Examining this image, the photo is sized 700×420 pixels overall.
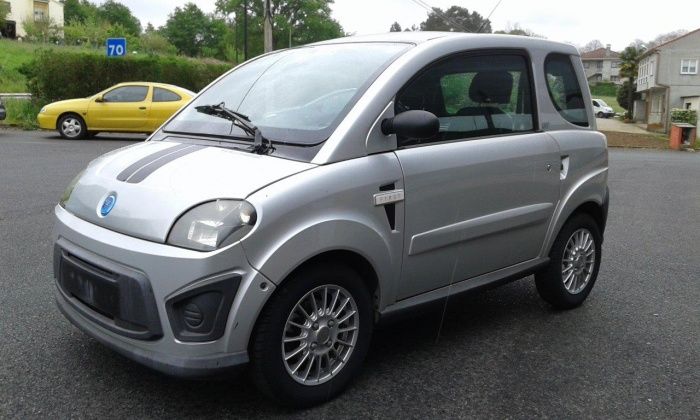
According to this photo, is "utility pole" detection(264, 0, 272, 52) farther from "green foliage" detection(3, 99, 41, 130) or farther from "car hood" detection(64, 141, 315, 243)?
"car hood" detection(64, 141, 315, 243)

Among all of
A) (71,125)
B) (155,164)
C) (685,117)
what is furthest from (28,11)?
(155,164)

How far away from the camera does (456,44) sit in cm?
379

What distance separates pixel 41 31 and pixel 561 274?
8136cm

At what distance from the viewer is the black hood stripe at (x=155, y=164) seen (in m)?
3.10

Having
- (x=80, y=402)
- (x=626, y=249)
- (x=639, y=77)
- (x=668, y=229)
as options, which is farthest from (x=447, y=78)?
(x=639, y=77)

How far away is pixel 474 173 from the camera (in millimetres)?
3707

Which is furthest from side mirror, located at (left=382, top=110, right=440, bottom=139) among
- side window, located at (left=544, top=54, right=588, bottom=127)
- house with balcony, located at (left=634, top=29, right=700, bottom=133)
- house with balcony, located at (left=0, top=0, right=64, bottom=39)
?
house with balcony, located at (left=0, top=0, right=64, bottom=39)

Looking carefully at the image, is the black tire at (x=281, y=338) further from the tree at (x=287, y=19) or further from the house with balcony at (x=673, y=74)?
the tree at (x=287, y=19)

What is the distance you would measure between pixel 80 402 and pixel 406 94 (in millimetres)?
2199

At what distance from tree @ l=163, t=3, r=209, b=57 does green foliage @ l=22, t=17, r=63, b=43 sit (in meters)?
19.4

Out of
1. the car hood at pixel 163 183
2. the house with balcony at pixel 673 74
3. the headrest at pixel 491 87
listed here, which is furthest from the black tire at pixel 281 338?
the house with balcony at pixel 673 74

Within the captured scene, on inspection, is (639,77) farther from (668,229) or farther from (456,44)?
(456,44)

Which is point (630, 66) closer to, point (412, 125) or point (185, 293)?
point (412, 125)

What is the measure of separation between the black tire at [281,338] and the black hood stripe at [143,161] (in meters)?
0.95
